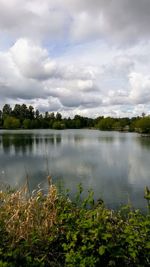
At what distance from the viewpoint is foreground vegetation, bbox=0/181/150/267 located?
276 cm

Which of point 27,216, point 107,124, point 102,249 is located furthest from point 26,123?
point 102,249

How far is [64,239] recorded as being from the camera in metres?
3.30

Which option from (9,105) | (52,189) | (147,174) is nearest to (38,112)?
(9,105)

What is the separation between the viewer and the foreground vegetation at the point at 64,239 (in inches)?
109

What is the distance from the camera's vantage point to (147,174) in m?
14.5

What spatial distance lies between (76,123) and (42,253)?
418ft

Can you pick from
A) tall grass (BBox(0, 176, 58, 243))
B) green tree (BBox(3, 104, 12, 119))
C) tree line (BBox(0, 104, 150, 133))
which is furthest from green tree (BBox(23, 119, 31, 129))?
tall grass (BBox(0, 176, 58, 243))

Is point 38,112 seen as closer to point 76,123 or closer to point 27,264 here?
point 76,123

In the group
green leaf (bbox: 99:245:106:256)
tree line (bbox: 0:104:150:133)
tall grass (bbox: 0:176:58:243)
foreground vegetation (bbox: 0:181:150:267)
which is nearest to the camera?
green leaf (bbox: 99:245:106:256)

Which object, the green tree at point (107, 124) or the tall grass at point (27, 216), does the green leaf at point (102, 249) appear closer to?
the tall grass at point (27, 216)

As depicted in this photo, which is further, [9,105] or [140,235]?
[9,105]

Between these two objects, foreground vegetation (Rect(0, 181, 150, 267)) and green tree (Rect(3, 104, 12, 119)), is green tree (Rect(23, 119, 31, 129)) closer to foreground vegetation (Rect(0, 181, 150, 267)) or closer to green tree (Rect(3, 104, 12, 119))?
green tree (Rect(3, 104, 12, 119))

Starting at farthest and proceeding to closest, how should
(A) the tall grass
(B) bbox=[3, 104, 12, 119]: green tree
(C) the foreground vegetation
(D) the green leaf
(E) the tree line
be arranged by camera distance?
(B) bbox=[3, 104, 12, 119]: green tree, (E) the tree line, (A) the tall grass, (C) the foreground vegetation, (D) the green leaf

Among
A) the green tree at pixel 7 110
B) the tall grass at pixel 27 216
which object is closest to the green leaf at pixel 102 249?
the tall grass at pixel 27 216
